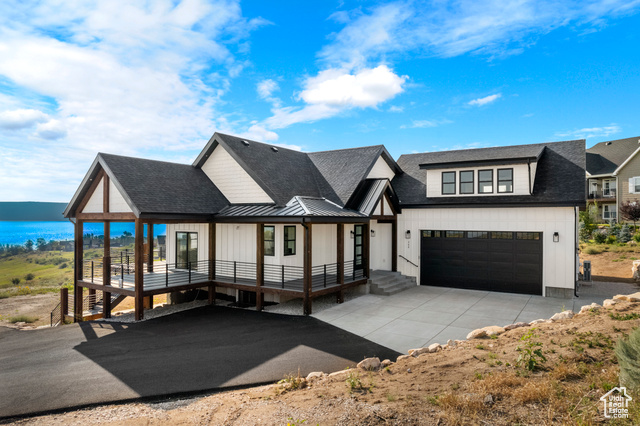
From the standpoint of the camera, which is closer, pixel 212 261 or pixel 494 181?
pixel 212 261

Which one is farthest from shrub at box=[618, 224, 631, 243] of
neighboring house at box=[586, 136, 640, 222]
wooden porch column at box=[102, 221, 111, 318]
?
wooden porch column at box=[102, 221, 111, 318]

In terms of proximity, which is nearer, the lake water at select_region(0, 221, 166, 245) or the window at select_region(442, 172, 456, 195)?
the window at select_region(442, 172, 456, 195)

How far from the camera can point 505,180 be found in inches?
616

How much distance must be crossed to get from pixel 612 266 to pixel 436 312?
51.1ft

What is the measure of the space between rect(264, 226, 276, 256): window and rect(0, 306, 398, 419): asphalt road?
8.80 feet

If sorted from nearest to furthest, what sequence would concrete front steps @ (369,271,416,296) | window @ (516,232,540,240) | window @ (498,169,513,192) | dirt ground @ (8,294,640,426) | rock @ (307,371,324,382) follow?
1. dirt ground @ (8,294,640,426)
2. rock @ (307,371,324,382)
3. window @ (516,232,540,240)
4. concrete front steps @ (369,271,416,296)
5. window @ (498,169,513,192)

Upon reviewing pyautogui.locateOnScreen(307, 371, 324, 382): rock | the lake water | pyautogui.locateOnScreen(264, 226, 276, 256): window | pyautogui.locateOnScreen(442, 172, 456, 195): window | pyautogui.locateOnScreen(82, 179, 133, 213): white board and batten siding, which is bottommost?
pyautogui.locateOnScreen(307, 371, 324, 382): rock

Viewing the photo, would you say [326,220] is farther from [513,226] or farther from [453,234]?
[513,226]

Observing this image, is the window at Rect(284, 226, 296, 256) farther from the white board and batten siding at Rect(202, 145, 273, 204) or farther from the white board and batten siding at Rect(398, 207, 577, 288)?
the white board and batten siding at Rect(398, 207, 577, 288)

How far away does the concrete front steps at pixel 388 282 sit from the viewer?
14.9 metres

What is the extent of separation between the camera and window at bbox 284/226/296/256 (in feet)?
45.0

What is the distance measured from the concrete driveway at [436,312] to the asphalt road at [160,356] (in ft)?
2.72

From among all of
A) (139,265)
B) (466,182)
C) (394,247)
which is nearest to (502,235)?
(466,182)

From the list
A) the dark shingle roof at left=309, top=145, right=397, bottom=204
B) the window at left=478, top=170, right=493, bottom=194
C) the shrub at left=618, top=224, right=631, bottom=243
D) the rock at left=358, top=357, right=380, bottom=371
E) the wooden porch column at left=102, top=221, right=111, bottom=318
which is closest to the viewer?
the rock at left=358, top=357, right=380, bottom=371
